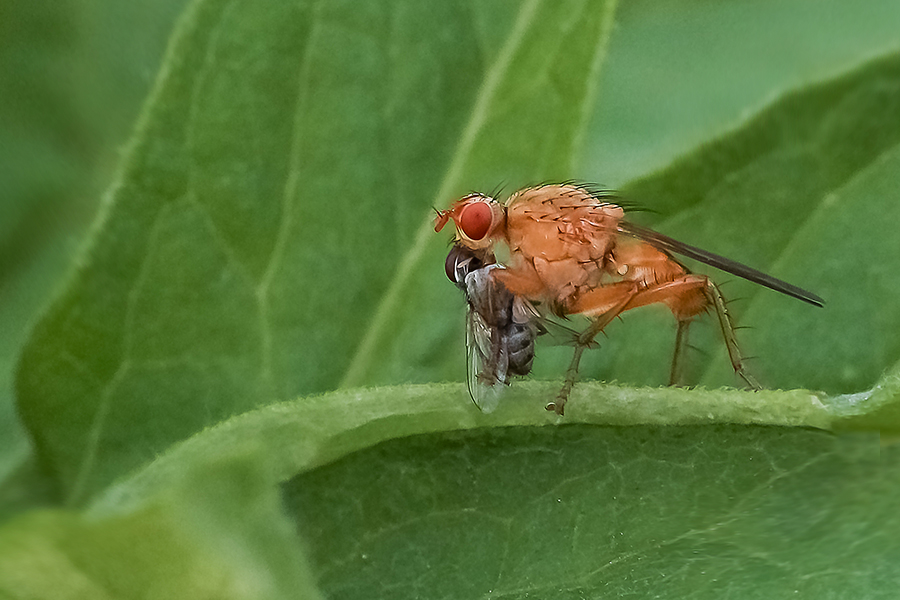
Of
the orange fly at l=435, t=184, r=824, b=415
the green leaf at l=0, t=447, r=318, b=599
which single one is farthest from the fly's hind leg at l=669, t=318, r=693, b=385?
the green leaf at l=0, t=447, r=318, b=599

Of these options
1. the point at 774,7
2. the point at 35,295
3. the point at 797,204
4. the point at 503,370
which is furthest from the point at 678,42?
the point at 35,295

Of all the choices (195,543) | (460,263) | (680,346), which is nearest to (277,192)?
(460,263)

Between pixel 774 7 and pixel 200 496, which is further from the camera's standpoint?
pixel 774 7

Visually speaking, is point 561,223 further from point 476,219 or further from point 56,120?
point 56,120

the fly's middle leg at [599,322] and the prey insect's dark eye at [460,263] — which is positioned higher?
the prey insect's dark eye at [460,263]

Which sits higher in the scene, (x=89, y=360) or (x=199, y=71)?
(x=199, y=71)

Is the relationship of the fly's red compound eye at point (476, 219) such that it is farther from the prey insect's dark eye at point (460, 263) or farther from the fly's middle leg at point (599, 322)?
the fly's middle leg at point (599, 322)

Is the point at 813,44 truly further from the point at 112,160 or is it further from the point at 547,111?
the point at 112,160

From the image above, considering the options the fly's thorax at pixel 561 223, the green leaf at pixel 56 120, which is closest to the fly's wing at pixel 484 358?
the fly's thorax at pixel 561 223
